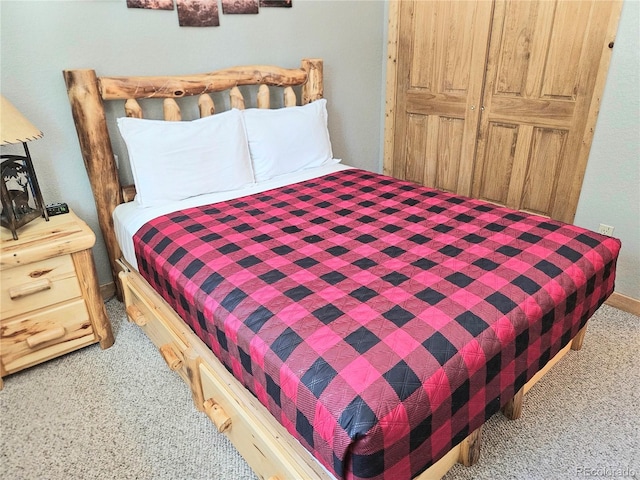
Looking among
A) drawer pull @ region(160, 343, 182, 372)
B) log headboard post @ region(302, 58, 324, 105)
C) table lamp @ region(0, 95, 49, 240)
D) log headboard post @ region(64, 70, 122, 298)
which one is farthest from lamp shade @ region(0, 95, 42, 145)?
log headboard post @ region(302, 58, 324, 105)

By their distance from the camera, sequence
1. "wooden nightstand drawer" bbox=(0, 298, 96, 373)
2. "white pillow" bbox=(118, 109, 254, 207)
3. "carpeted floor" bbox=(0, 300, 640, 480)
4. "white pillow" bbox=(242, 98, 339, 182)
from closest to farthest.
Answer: "carpeted floor" bbox=(0, 300, 640, 480)
"wooden nightstand drawer" bbox=(0, 298, 96, 373)
"white pillow" bbox=(118, 109, 254, 207)
"white pillow" bbox=(242, 98, 339, 182)

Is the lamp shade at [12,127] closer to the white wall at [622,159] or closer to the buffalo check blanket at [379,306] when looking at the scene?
the buffalo check blanket at [379,306]

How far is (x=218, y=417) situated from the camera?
4.61 feet

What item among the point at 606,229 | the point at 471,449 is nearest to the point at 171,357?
the point at 471,449

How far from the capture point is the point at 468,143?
289 cm

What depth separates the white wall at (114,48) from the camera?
190 cm

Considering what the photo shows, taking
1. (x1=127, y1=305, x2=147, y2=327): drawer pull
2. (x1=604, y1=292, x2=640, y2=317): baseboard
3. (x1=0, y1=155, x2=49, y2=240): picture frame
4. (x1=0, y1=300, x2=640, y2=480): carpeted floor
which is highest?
(x1=0, y1=155, x2=49, y2=240): picture frame

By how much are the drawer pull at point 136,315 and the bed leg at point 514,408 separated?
5.22ft

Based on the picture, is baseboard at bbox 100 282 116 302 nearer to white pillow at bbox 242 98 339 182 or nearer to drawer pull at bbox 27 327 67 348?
drawer pull at bbox 27 327 67 348

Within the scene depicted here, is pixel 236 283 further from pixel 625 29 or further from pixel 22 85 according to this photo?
pixel 625 29

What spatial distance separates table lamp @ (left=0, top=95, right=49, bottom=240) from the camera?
1.66m

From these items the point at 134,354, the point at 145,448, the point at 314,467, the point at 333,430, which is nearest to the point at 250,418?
the point at 314,467

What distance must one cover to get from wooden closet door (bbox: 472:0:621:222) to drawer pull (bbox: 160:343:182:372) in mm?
2238

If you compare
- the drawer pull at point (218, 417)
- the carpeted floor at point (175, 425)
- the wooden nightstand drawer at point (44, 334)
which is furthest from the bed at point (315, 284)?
the wooden nightstand drawer at point (44, 334)
